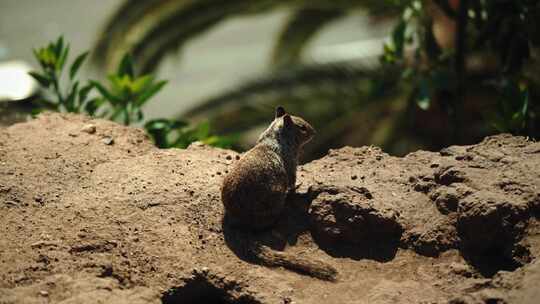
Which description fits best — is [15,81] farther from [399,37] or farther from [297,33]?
[399,37]

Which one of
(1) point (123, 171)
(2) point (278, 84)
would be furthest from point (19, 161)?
(2) point (278, 84)

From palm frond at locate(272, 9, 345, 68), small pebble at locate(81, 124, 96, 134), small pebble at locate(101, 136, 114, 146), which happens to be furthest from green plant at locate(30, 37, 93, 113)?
palm frond at locate(272, 9, 345, 68)

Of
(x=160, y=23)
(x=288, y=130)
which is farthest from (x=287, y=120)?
(x=160, y=23)

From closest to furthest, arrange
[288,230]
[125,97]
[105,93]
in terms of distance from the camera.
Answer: [288,230] → [105,93] → [125,97]

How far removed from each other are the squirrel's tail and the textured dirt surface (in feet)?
0.17

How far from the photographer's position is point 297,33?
37.9 feet

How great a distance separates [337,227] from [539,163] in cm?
130

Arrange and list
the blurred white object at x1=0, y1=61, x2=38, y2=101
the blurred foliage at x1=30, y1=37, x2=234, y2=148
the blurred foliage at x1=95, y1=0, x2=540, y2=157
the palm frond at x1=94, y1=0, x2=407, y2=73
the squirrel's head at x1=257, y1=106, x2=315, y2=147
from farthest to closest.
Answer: the blurred white object at x1=0, y1=61, x2=38, y2=101
the palm frond at x1=94, y1=0, x2=407, y2=73
the blurred foliage at x1=95, y1=0, x2=540, y2=157
the blurred foliage at x1=30, y1=37, x2=234, y2=148
the squirrel's head at x1=257, y1=106, x2=315, y2=147

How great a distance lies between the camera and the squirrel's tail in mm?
4789

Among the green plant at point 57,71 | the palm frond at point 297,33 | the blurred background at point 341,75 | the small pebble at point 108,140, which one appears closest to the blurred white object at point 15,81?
the blurred background at point 341,75

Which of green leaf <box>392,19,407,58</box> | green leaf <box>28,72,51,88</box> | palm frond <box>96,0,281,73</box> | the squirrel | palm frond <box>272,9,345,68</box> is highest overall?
palm frond <box>272,9,345,68</box>

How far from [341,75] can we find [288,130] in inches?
191

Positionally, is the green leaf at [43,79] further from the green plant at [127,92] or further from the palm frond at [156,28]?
the palm frond at [156,28]

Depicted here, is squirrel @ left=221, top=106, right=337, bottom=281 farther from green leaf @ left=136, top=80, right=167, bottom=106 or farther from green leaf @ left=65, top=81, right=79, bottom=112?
green leaf @ left=65, top=81, right=79, bottom=112
